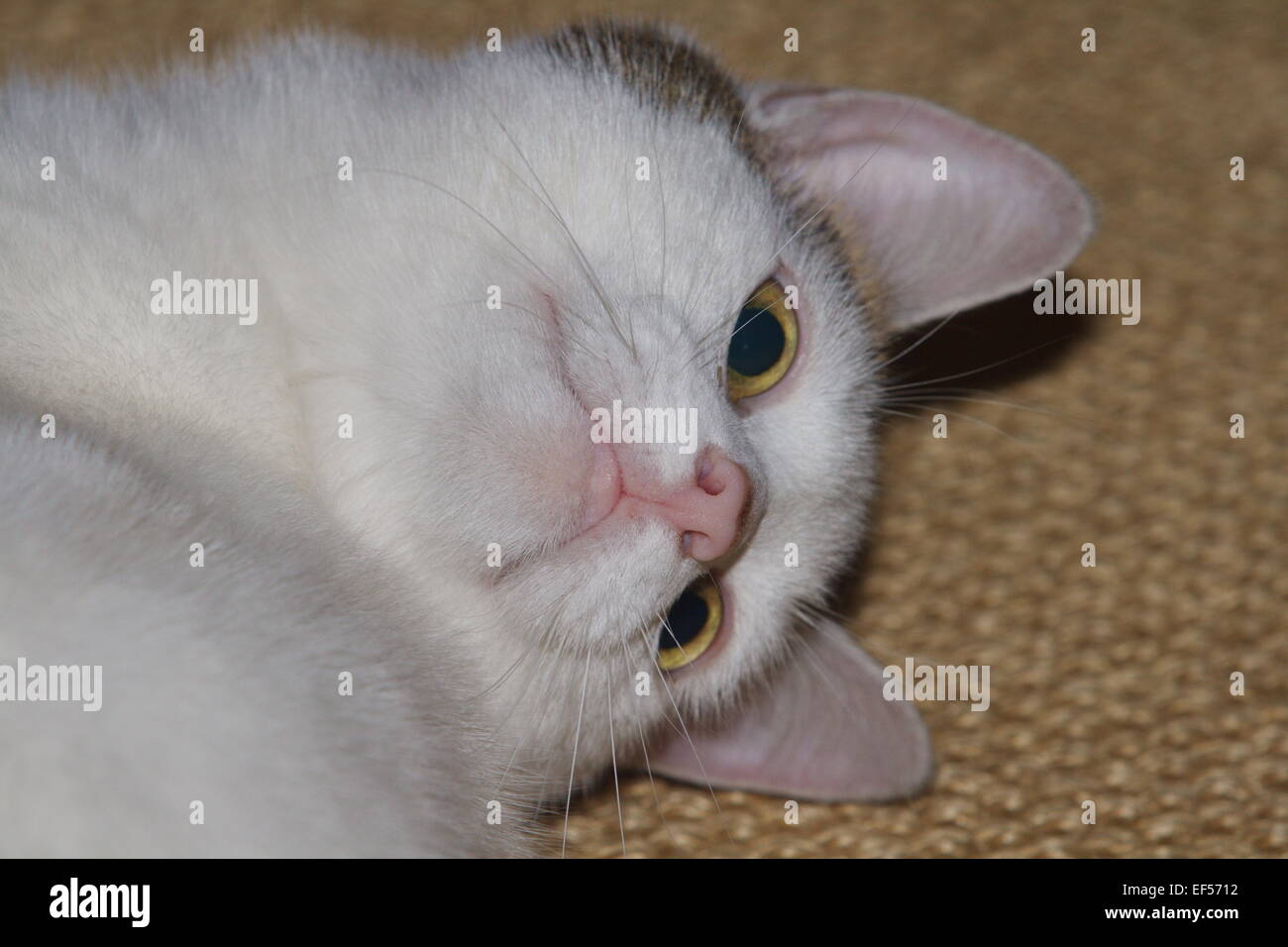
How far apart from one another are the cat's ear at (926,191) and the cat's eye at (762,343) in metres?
0.31

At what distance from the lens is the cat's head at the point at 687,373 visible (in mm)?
1299

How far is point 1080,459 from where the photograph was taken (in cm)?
205

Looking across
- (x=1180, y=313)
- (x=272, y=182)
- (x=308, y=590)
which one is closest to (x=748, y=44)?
(x=1180, y=313)

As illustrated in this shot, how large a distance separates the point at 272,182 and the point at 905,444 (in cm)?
115

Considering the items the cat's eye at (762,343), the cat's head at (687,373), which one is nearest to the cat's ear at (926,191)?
the cat's head at (687,373)

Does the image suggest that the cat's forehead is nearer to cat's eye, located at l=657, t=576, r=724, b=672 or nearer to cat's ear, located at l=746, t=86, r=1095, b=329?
cat's ear, located at l=746, t=86, r=1095, b=329

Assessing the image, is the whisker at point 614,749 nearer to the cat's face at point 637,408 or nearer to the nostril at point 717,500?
the cat's face at point 637,408

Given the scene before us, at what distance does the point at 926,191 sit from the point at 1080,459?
1.79 ft

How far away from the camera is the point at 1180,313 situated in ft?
7.37

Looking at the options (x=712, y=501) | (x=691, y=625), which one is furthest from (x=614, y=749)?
(x=712, y=501)

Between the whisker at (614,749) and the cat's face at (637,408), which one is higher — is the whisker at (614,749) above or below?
below

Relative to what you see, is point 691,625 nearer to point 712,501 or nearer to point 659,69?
point 712,501

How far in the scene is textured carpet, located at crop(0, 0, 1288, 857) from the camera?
1575 millimetres
